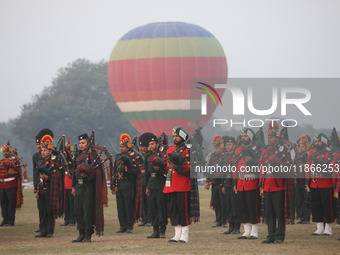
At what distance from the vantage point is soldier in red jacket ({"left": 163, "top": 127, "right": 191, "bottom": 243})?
760 inches

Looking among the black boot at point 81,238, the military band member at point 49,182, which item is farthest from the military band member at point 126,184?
the black boot at point 81,238

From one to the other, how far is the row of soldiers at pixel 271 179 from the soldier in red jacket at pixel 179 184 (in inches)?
38.9

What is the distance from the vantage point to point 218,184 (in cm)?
2492

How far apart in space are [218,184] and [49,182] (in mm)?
5488

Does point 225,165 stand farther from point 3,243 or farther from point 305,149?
point 3,243

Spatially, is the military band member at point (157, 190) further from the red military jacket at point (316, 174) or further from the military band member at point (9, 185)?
the military band member at point (9, 185)

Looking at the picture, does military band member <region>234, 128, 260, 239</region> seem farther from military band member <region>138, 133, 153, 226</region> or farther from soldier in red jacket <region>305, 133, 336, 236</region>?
military band member <region>138, 133, 153, 226</region>

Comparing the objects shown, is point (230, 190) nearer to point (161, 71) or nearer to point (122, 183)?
point (122, 183)

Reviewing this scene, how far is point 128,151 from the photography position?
76.2 feet

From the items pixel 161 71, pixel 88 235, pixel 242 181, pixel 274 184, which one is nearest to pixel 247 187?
pixel 242 181

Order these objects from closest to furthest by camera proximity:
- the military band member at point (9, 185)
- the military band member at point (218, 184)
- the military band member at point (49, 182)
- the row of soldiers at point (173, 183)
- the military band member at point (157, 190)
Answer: the row of soldiers at point (173, 183), the military band member at point (157, 190), the military band member at point (49, 182), the military band member at point (218, 184), the military band member at point (9, 185)

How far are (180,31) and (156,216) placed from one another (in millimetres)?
48755

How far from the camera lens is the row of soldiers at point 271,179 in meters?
19.4

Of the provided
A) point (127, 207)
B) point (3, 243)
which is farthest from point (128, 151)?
point (3, 243)
